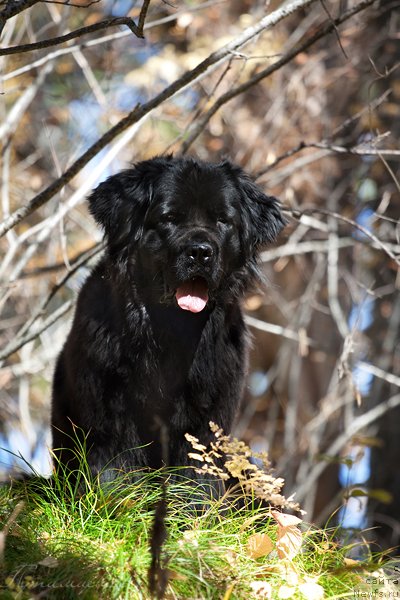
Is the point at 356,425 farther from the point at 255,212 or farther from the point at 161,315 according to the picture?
the point at 161,315

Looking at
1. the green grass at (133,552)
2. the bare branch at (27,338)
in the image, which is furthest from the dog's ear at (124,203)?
the green grass at (133,552)

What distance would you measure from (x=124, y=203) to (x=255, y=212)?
86cm

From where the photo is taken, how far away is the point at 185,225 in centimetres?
490

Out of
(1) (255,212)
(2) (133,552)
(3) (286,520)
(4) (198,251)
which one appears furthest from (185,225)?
(2) (133,552)

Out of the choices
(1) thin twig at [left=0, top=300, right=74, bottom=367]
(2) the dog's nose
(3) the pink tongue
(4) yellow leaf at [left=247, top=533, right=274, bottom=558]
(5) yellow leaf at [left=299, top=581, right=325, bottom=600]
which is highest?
(2) the dog's nose

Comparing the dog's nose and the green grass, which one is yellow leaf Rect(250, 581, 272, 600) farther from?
the dog's nose

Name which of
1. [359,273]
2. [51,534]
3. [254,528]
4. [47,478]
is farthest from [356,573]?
[359,273]

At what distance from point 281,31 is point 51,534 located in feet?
27.3

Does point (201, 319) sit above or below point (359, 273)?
below

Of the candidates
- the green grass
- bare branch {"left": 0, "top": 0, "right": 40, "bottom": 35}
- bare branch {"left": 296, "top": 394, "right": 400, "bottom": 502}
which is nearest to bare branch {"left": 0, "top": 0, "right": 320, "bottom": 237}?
bare branch {"left": 0, "top": 0, "right": 40, "bottom": 35}

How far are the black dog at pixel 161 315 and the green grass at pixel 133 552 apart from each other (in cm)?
55

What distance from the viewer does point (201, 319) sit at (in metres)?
4.92

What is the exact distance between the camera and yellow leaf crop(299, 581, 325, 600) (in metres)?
3.39

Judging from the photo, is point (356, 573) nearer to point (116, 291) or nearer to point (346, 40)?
point (116, 291)
